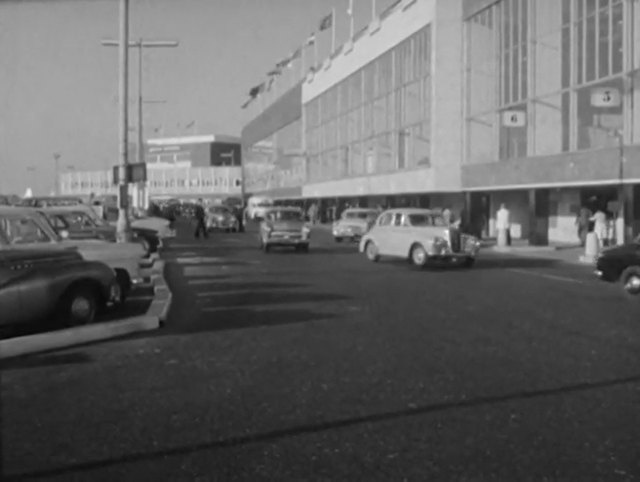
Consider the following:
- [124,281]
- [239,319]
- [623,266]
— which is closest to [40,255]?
[239,319]

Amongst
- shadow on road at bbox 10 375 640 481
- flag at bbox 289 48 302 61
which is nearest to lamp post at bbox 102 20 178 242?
shadow on road at bbox 10 375 640 481

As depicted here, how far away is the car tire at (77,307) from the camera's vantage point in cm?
1256

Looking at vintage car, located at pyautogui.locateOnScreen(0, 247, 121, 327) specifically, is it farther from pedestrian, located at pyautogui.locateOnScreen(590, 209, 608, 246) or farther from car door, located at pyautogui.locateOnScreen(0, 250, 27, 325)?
pedestrian, located at pyautogui.locateOnScreen(590, 209, 608, 246)

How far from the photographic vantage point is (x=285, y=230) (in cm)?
3216

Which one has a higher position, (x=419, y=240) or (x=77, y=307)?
(x=419, y=240)

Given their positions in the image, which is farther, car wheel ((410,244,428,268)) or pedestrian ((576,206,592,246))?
pedestrian ((576,206,592,246))

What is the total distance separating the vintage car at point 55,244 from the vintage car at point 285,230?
14.4 m

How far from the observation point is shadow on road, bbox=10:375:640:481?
6.10 meters

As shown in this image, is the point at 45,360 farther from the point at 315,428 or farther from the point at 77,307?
the point at 315,428

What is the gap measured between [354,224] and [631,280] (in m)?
22.1

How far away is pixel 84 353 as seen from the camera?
1088 centimetres

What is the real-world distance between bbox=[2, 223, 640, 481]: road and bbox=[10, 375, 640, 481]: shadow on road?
2 cm

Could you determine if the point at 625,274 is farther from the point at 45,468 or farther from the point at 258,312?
the point at 45,468

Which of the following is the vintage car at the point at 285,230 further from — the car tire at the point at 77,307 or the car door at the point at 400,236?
the car tire at the point at 77,307
